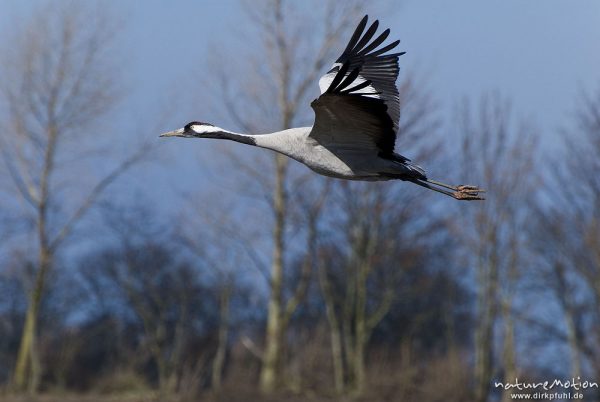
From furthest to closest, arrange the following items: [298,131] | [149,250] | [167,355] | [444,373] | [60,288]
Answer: [60,288]
[149,250]
[167,355]
[444,373]
[298,131]

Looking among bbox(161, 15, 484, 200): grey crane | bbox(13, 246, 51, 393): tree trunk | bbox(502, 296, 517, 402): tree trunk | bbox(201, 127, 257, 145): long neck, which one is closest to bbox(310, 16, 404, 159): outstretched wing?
bbox(161, 15, 484, 200): grey crane

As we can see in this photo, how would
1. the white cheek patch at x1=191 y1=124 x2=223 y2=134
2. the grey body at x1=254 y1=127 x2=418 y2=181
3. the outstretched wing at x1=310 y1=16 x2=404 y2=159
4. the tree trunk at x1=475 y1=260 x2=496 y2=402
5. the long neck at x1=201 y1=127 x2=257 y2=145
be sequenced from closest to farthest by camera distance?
the outstretched wing at x1=310 y1=16 x2=404 y2=159 < the grey body at x1=254 y1=127 x2=418 y2=181 < the long neck at x1=201 y1=127 x2=257 y2=145 < the white cheek patch at x1=191 y1=124 x2=223 y2=134 < the tree trunk at x1=475 y1=260 x2=496 y2=402

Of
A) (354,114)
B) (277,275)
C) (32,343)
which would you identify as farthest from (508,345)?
(354,114)

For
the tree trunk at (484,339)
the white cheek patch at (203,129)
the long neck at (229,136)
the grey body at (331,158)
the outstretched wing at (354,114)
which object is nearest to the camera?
the outstretched wing at (354,114)

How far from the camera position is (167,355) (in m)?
27.0

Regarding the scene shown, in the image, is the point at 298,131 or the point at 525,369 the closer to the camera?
the point at 298,131

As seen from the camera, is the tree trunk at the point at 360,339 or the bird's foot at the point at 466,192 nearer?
the bird's foot at the point at 466,192

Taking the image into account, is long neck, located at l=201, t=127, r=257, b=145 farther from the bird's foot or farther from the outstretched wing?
the bird's foot

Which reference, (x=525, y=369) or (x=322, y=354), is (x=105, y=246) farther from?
(x=525, y=369)

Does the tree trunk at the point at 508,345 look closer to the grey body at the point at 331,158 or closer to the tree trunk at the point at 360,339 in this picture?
the tree trunk at the point at 360,339

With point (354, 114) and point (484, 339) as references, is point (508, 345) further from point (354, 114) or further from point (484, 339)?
point (354, 114)

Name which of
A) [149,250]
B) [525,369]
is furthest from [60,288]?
[525,369]

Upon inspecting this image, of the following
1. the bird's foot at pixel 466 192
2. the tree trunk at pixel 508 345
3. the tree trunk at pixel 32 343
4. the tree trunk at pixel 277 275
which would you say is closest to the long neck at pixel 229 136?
the bird's foot at pixel 466 192

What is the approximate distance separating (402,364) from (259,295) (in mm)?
13000
